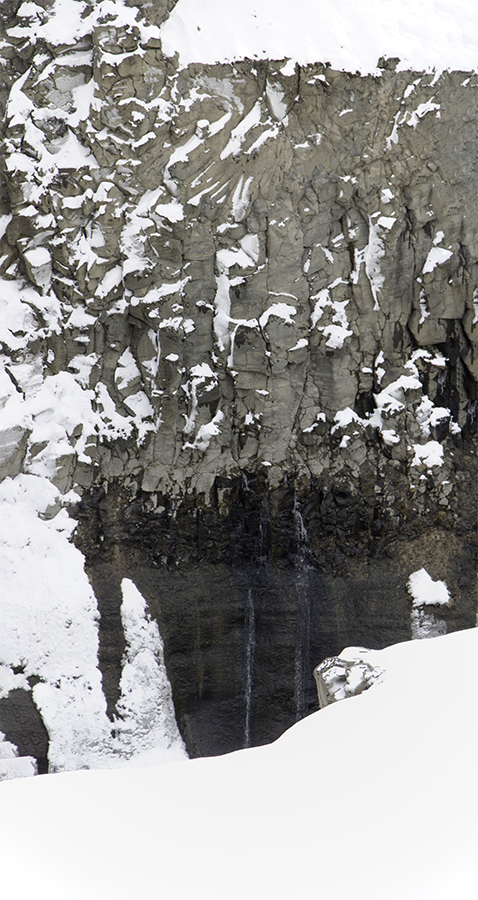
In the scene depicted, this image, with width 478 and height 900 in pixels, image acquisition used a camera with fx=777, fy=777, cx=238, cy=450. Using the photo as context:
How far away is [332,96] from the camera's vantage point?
11695 millimetres

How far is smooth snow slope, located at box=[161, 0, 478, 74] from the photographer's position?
37.6 feet

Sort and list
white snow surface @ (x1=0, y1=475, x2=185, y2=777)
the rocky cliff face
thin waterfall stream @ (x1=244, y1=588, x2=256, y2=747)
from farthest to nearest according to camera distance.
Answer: thin waterfall stream @ (x1=244, y1=588, x2=256, y2=747), the rocky cliff face, white snow surface @ (x1=0, y1=475, x2=185, y2=777)

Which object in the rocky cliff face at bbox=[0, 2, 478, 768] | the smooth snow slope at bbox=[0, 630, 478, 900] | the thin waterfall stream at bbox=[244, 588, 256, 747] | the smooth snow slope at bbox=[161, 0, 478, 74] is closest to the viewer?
the smooth snow slope at bbox=[0, 630, 478, 900]

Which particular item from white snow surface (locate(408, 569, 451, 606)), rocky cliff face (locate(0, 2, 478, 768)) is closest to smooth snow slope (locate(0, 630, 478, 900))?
rocky cliff face (locate(0, 2, 478, 768))

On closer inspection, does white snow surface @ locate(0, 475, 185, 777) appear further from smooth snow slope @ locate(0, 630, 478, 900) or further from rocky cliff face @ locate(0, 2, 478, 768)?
smooth snow slope @ locate(0, 630, 478, 900)

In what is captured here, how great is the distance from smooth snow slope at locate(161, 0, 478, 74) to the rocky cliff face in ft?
0.82

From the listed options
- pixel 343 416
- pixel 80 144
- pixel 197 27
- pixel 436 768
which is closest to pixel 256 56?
pixel 197 27

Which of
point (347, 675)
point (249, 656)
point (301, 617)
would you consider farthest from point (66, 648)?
point (347, 675)

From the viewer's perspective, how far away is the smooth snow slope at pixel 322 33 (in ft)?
37.6

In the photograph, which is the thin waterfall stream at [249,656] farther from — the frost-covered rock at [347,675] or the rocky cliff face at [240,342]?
the frost-covered rock at [347,675]

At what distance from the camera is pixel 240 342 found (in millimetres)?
12305

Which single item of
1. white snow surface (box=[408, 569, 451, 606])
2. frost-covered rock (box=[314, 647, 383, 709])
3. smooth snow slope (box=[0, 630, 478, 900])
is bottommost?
smooth snow slope (box=[0, 630, 478, 900])

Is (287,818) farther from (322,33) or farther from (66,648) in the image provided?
(322,33)

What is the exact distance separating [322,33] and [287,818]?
1120 centimetres
